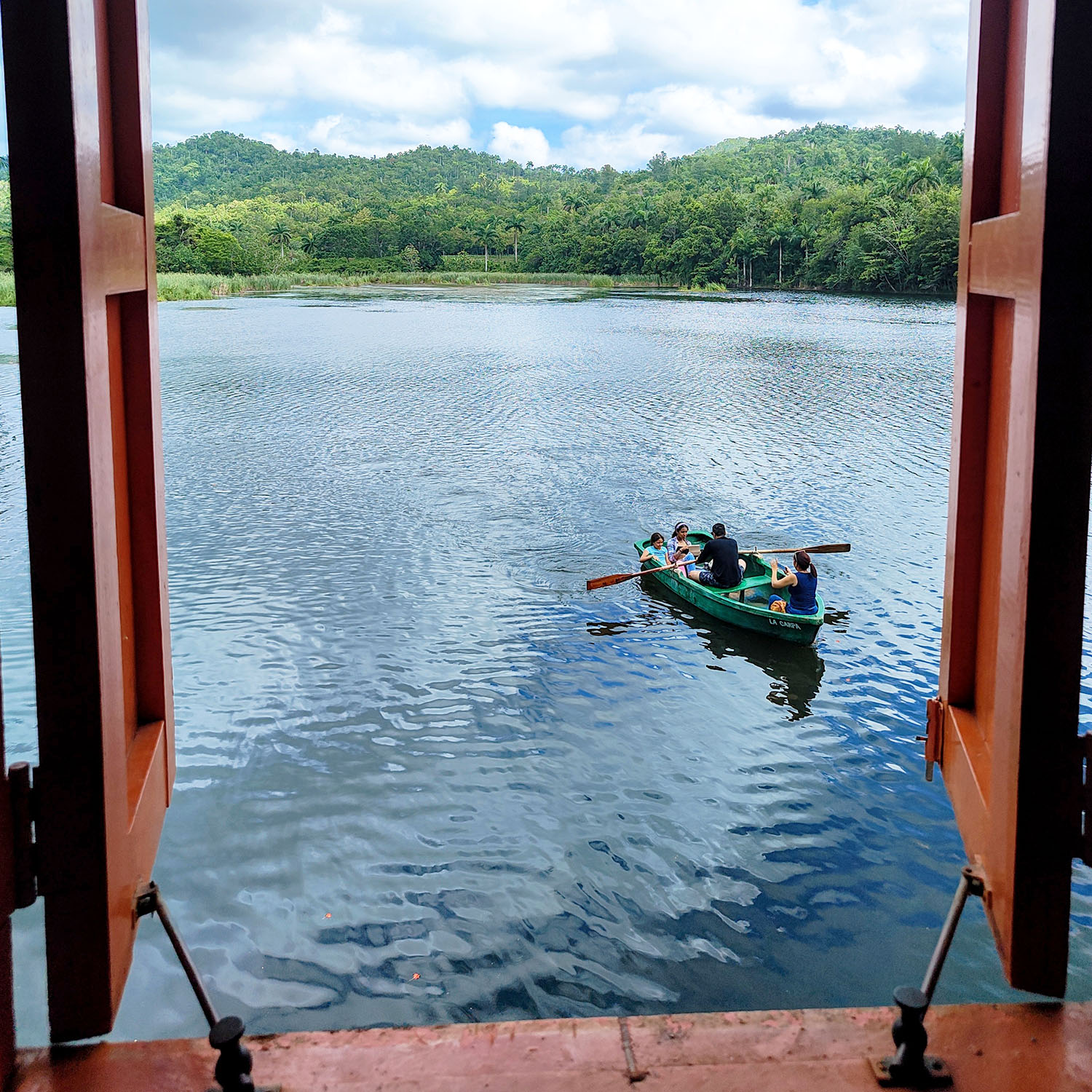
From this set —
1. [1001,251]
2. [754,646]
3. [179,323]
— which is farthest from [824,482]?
[179,323]

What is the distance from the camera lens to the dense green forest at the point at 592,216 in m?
71.0

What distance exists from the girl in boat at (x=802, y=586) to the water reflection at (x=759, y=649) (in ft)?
1.32

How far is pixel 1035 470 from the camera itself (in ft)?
7.41

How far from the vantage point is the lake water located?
20.6ft

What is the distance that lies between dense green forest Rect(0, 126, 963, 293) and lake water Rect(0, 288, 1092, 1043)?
97.8 feet

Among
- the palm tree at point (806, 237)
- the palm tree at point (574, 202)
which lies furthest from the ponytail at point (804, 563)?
the palm tree at point (574, 202)

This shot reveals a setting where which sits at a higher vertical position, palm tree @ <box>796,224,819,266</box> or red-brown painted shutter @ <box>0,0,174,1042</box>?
palm tree @ <box>796,224,819,266</box>

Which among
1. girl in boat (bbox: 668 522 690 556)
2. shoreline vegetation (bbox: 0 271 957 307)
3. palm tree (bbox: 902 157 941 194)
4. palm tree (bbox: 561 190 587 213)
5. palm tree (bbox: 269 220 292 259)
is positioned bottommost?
girl in boat (bbox: 668 522 690 556)

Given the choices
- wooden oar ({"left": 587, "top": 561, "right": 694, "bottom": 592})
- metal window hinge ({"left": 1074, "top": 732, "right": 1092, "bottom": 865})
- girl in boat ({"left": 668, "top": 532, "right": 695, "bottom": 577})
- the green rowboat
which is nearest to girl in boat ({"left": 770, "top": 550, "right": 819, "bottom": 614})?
the green rowboat

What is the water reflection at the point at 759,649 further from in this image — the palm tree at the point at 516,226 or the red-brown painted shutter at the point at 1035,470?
the palm tree at the point at 516,226

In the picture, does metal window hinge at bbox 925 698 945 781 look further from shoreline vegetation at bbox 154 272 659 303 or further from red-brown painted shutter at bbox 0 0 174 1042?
shoreline vegetation at bbox 154 272 659 303

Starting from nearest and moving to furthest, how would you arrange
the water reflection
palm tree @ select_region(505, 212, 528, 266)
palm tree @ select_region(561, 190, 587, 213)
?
the water reflection, palm tree @ select_region(505, 212, 528, 266), palm tree @ select_region(561, 190, 587, 213)

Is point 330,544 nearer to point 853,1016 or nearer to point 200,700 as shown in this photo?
point 200,700

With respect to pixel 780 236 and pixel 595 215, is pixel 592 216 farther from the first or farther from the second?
pixel 780 236
